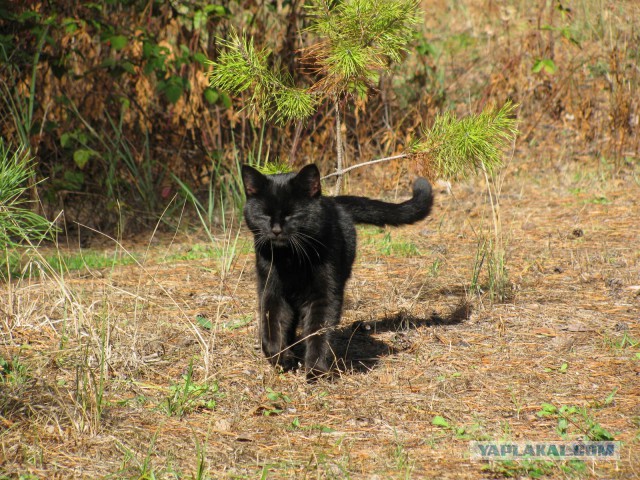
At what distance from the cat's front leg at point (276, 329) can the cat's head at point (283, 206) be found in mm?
340

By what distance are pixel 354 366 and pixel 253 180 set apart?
Answer: 1089 mm

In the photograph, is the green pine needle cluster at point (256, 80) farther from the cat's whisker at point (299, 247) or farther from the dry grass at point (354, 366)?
the dry grass at point (354, 366)

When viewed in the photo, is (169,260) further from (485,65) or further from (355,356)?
(485,65)

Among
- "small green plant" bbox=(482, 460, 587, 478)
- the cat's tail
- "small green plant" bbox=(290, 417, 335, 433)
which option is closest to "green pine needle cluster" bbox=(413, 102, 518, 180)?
the cat's tail

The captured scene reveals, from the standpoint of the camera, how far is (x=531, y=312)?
4539mm

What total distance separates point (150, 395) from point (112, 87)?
4880 millimetres

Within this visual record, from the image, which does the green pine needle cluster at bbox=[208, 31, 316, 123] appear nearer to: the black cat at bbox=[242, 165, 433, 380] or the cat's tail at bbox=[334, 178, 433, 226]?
the black cat at bbox=[242, 165, 433, 380]

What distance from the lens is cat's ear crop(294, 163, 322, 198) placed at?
3.75m

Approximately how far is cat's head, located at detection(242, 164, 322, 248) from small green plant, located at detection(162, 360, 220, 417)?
0.77m

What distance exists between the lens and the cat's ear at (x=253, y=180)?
3.79m

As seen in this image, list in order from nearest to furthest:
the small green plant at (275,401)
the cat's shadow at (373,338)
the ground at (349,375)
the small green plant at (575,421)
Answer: the ground at (349,375), the small green plant at (575,421), the small green plant at (275,401), the cat's shadow at (373,338)

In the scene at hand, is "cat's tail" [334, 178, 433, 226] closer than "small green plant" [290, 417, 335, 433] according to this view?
No

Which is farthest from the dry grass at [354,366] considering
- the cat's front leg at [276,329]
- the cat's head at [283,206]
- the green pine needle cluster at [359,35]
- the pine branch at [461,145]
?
the green pine needle cluster at [359,35]

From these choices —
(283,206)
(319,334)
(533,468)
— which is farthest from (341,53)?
(533,468)
